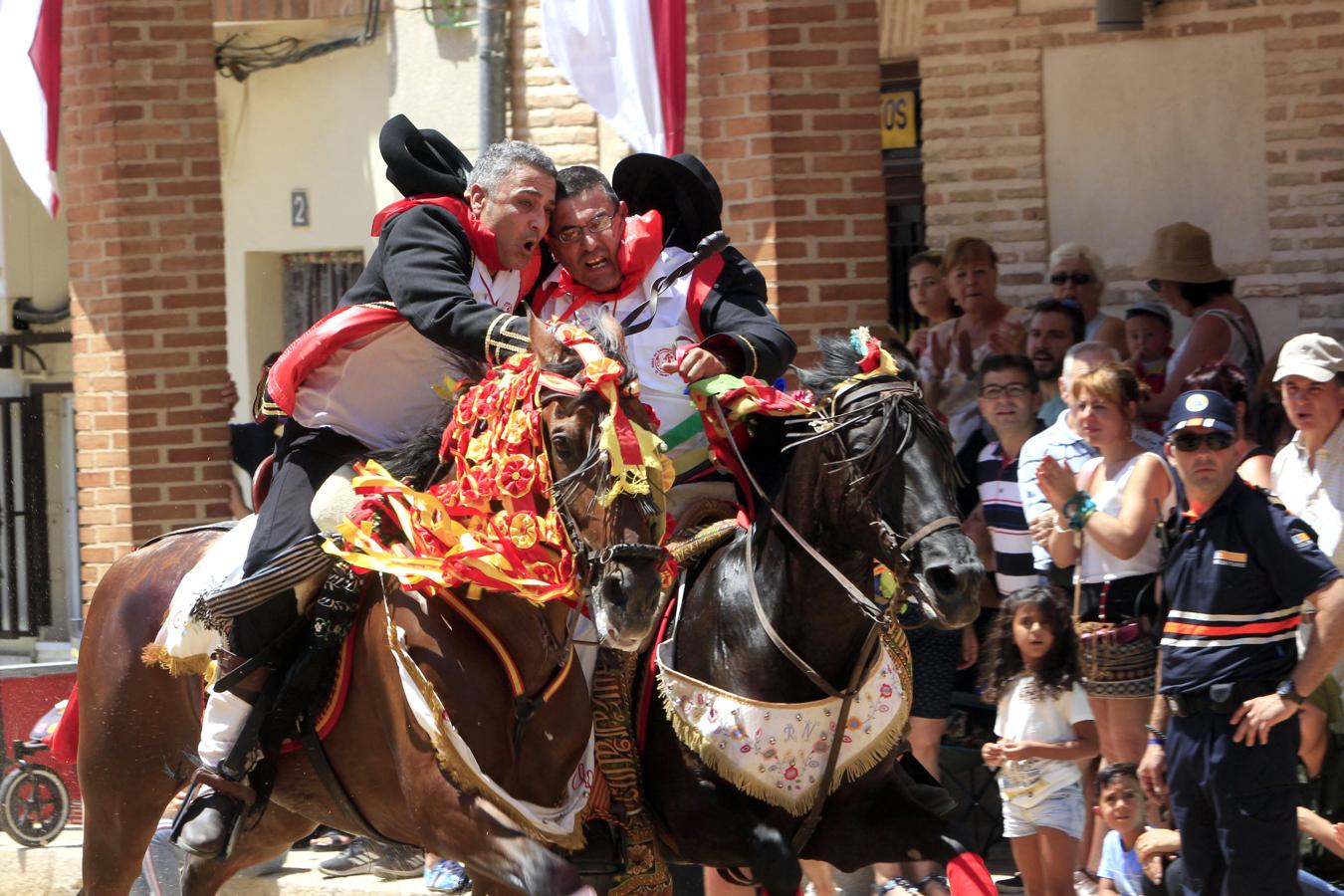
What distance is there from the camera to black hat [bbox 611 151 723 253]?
643 centimetres

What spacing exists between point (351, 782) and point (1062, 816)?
286 cm

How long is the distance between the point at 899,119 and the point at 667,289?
729 cm

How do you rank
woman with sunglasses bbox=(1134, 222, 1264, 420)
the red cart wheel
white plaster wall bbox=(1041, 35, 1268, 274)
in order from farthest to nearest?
white plaster wall bbox=(1041, 35, 1268, 274) < the red cart wheel < woman with sunglasses bbox=(1134, 222, 1264, 420)

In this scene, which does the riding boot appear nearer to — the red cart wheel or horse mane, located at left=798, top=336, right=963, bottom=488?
horse mane, located at left=798, top=336, right=963, bottom=488

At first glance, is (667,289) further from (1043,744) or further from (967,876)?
(1043,744)

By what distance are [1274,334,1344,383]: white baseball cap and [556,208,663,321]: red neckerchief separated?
7.67ft

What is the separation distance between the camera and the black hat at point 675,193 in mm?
6434

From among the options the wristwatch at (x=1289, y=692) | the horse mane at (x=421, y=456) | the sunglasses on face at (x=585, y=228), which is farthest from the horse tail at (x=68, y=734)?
the wristwatch at (x=1289, y=692)

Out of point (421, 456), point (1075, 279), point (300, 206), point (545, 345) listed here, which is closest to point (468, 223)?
point (421, 456)

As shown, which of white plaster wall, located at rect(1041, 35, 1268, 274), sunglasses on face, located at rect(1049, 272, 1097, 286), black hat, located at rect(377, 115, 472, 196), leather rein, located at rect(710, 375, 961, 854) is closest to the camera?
leather rein, located at rect(710, 375, 961, 854)

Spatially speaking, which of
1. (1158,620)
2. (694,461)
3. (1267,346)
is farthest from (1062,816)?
(1267,346)

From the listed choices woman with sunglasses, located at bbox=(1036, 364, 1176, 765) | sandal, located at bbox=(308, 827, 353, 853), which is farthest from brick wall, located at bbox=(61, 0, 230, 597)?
woman with sunglasses, located at bbox=(1036, 364, 1176, 765)

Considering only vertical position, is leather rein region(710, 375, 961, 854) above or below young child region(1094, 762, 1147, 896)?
above

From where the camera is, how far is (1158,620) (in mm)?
6973
